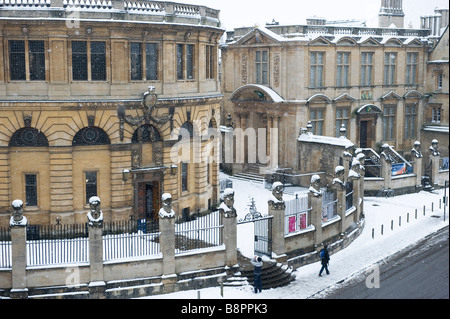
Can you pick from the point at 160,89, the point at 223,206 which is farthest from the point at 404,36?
the point at 223,206

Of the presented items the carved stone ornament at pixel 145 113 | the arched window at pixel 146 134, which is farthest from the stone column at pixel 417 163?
the carved stone ornament at pixel 145 113

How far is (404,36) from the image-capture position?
52531mm

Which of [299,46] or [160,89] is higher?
[299,46]

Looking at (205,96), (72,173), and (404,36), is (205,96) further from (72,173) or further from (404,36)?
(404,36)

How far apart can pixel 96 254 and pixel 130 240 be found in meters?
2.48

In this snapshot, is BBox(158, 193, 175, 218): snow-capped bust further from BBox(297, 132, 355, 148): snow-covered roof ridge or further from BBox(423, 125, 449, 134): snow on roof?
BBox(423, 125, 449, 134): snow on roof

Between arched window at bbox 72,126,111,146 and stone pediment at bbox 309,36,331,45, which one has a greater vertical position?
stone pediment at bbox 309,36,331,45

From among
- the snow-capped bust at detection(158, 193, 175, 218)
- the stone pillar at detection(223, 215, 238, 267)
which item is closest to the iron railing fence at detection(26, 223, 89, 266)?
the snow-capped bust at detection(158, 193, 175, 218)

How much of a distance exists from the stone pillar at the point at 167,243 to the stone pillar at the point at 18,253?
538 centimetres

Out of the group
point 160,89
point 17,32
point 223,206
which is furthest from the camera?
point 160,89

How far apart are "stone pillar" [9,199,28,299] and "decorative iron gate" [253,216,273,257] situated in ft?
33.1

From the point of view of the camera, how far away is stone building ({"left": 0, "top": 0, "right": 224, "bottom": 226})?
3043 centimetres

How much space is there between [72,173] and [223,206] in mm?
8488

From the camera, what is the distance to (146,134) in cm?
3319
